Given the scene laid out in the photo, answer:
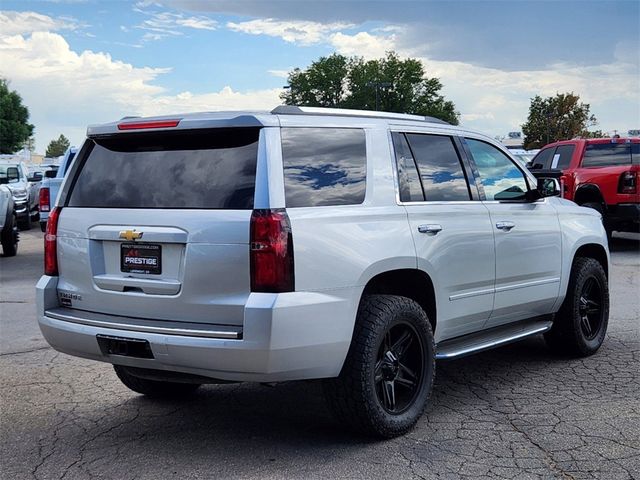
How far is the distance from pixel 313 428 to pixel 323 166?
1.57m

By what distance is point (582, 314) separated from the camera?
6559 mm

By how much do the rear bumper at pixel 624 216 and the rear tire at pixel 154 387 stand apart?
35.0 feet

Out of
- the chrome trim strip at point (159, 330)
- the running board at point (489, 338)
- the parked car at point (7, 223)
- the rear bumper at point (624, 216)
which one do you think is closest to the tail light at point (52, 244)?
the chrome trim strip at point (159, 330)

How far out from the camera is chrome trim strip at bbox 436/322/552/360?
16.4ft

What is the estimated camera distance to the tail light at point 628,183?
46.0ft

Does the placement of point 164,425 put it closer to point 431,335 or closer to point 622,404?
point 431,335

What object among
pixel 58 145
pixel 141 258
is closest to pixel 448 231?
pixel 141 258

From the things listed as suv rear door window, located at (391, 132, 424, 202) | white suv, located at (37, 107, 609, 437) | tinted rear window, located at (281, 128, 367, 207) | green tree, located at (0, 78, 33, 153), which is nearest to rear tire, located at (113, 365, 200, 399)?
white suv, located at (37, 107, 609, 437)

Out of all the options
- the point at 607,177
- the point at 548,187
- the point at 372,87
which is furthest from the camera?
the point at 372,87

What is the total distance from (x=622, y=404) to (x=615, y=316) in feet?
11.0

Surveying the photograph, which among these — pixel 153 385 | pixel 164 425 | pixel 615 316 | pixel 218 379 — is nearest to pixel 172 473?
pixel 218 379

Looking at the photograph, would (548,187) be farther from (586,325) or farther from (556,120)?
(556,120)

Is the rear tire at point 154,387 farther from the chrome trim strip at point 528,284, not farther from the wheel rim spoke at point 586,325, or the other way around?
the wheel rim spoke at point 586,325

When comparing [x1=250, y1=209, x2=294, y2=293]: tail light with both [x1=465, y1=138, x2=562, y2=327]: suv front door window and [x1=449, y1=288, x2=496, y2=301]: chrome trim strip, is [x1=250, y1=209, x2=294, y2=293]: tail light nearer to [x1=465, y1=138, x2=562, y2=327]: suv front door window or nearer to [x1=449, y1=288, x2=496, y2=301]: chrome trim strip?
[x1=449, y1=288, x2=496, y2=301]: chrome trim strip
